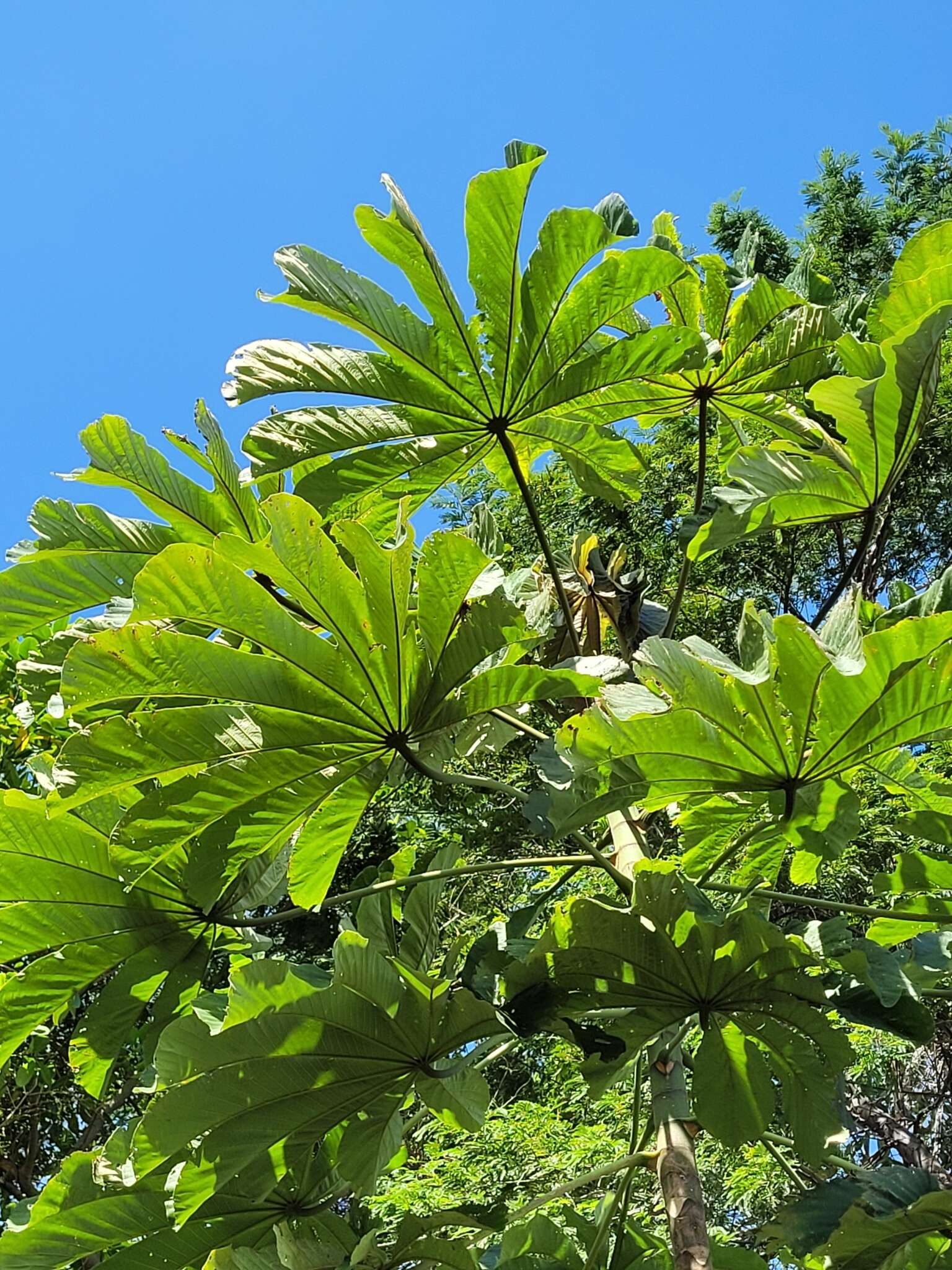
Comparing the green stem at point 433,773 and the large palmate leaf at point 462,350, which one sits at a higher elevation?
the large palmate leaf at point 462,350

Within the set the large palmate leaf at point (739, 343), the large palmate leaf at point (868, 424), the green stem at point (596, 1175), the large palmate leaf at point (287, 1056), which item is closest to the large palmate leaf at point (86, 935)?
the large palmate leaf at point (287, 1056)

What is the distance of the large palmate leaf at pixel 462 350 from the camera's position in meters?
1.56

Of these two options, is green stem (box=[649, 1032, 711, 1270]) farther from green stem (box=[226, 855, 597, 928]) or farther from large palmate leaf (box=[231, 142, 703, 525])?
large palmate leaf (box=[231, 142, 703, 525])

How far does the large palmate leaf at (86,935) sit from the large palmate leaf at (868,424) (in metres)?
1.00

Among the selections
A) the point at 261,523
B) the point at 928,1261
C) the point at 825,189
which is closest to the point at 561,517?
the point at 825,189

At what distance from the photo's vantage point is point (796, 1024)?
4.86 feet

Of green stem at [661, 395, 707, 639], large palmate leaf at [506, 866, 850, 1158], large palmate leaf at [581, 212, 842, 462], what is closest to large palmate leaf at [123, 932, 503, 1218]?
large palmate leaf at [506, 866, 850, 1158]

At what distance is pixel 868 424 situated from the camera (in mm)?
1606

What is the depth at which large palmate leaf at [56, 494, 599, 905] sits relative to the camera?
1.24 m

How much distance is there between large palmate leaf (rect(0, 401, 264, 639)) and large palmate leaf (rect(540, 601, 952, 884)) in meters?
0.86

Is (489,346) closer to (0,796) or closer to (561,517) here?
(0,796)

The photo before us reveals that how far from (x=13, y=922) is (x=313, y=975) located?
0.47m

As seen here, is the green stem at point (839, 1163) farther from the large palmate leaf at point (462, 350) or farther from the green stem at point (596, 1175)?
the large palmate leaf at point (462, 350)

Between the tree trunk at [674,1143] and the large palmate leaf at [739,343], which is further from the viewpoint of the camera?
the large palmate leaf at [739,343]
